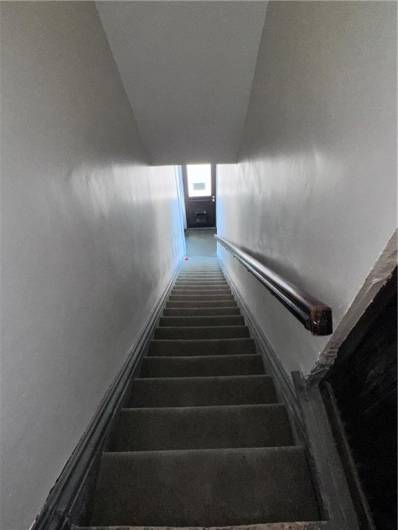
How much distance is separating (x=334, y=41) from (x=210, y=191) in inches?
355

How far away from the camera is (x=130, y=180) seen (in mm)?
2123

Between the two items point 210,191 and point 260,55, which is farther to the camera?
point 210,191

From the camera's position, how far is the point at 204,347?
2.24 meters

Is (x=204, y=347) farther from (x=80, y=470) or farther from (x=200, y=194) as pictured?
(x=200, y=194)

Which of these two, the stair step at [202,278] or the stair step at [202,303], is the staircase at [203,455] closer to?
the stair step at [202,303]

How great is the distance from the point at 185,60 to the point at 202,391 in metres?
2.21

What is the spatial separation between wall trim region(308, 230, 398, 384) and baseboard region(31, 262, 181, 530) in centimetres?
97

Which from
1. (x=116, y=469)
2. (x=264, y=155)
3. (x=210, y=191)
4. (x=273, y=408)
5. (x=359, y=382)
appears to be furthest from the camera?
(x=210, y=191)

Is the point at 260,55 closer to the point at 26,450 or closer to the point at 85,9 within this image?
the point at 85,9

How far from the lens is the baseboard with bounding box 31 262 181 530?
0.82 m

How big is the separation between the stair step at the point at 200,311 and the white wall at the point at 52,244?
167 centimetres

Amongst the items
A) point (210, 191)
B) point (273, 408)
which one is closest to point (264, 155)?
point (273, 408)

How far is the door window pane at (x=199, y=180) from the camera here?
829 cm

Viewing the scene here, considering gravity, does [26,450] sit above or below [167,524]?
above
